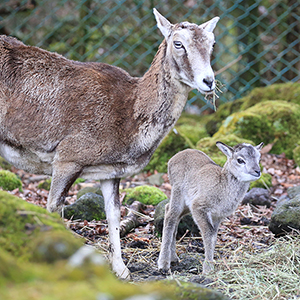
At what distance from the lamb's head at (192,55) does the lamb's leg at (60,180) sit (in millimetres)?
1629

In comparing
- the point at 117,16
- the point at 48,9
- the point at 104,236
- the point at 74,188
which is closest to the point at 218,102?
the point at 117,16

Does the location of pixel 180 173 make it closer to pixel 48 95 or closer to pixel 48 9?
pixel 48 95

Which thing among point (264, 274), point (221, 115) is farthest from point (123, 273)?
point (221, 115)

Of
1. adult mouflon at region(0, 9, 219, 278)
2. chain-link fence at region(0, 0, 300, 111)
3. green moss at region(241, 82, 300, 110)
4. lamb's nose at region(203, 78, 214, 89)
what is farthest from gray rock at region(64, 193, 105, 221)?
chain-link fence at region(0, 0, 300, 111)

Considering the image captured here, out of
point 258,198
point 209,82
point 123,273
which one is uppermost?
point 209,82

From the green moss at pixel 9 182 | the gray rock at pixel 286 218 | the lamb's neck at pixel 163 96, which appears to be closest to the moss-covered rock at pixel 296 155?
the gray rock at pixel 286 218

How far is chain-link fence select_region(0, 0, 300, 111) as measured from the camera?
1362 cm

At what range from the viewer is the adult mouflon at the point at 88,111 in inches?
219

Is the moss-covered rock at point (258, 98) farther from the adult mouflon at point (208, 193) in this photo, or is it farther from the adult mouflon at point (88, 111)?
the adult mouflon at point (88, 111)

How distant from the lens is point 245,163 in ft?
19.5

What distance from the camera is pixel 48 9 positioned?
557 inches

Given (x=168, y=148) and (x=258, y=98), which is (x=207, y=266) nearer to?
(x=168, y=148)

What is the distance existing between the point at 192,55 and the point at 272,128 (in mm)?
5714

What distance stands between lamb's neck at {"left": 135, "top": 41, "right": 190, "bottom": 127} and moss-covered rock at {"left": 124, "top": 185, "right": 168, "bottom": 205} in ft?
9.05
